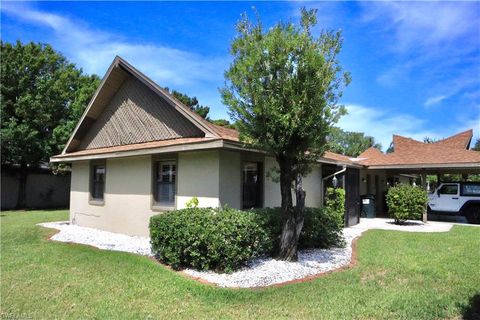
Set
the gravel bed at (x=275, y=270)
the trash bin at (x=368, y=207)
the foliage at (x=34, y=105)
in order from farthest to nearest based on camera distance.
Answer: the foliage at (x=34, y=105)
the trash bin at (x=368, y=207)
the gravel bed at (x=275, y=270)

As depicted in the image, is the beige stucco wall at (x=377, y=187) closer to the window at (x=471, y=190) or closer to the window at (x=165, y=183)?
the window at (x=471, y=190)

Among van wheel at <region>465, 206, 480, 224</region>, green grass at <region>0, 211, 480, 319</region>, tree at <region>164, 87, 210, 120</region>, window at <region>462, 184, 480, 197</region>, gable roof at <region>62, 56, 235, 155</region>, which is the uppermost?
tree at <region>164, 87, 210, 120</region>

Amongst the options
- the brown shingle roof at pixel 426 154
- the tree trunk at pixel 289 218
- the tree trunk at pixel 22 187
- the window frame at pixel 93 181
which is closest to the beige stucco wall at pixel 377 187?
the brown shingle roof at pixel 426 154

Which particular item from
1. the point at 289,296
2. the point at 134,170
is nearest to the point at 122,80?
the point at 134,170

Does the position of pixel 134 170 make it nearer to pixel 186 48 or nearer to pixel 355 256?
pixel 186 48

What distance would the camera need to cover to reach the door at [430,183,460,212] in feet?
55.4

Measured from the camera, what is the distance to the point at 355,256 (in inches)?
337

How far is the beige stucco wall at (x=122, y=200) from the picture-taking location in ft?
38.0

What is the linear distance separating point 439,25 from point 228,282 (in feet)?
31.3

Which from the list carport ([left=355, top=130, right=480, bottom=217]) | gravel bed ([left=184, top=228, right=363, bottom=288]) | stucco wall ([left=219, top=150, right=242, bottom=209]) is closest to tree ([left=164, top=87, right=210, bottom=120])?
carport ([left=355, top=130, right=480, bottom=217])

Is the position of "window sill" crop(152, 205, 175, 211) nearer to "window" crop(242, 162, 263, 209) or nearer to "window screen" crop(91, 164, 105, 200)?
"window" crop(242, 162, 263, 209)

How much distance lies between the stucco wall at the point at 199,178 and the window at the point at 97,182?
5136 millimetres

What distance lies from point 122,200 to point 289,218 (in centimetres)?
686

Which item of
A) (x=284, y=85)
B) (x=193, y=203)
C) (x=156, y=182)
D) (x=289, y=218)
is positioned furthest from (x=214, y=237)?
(x=156, y=182)
